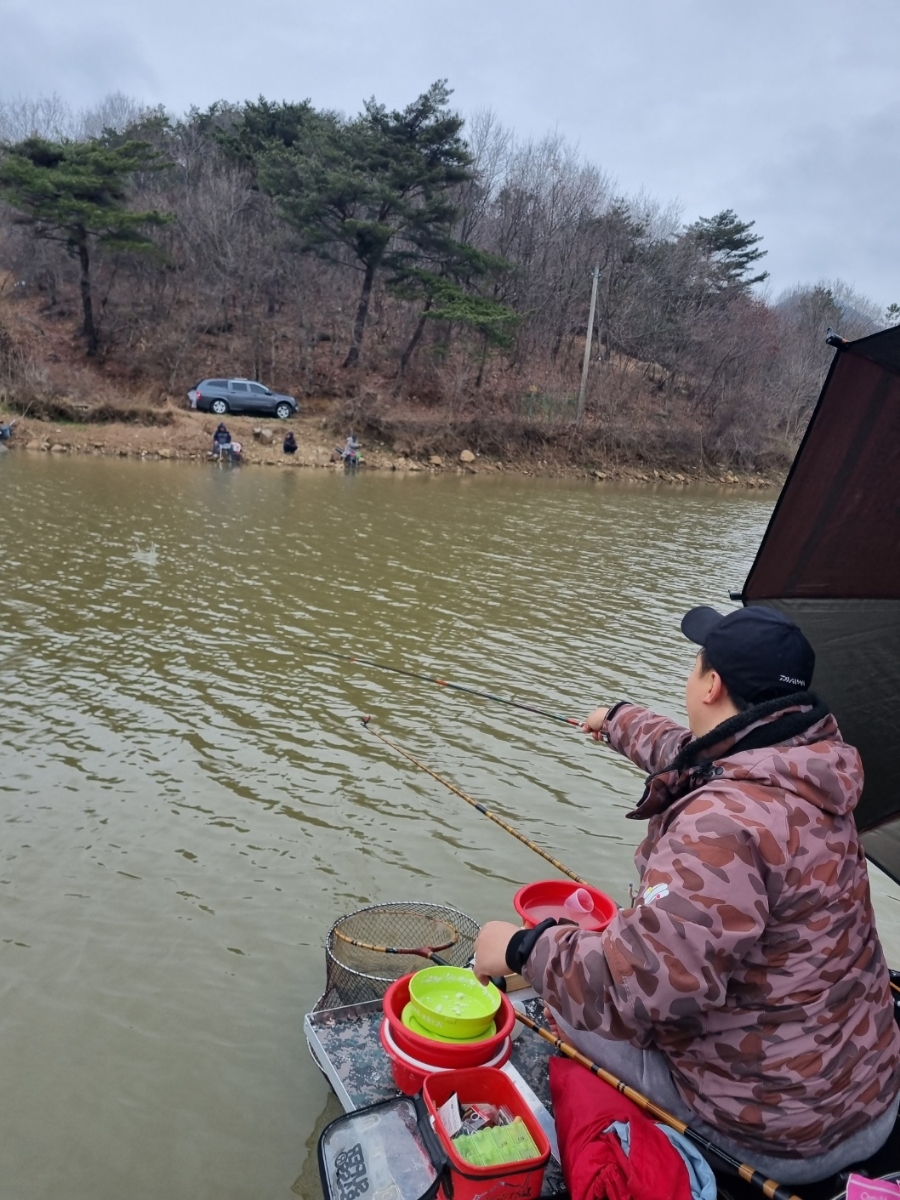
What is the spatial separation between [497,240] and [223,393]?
68.5 feet

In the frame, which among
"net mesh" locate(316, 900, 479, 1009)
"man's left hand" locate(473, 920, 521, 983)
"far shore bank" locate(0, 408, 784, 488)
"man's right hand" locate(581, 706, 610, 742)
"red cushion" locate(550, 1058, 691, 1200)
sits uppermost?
"man's right hand" locate(581, 706, 610, 742)

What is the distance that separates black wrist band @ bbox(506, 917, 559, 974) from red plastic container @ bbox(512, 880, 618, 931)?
119 cm

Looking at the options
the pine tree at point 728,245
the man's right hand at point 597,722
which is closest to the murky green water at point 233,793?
the man's right hand at point 597,722

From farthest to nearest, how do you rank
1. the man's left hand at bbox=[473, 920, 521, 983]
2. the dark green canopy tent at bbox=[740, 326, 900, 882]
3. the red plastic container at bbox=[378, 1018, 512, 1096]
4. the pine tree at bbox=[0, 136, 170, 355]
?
1. the pine tree at bbox=[0, 136, 170, 355]
2. the dark green canopy tent at bbox=[740, 326, 900, 882]
3. the red plastic container at bbox=[378, 1018, 512, 1096]
4. the man's left hand at bbox=[473, 920, 521, 983]

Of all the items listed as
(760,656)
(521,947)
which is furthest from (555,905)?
(760,656)

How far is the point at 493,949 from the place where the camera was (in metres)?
2.46

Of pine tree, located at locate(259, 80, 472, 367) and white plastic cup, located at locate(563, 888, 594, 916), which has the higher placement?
pine tree, located at locate(259, 80, 472, 367)

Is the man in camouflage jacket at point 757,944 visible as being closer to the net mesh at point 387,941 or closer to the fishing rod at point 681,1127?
the fishing rod at point 681,1127

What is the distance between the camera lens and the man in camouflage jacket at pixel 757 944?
1.91 m

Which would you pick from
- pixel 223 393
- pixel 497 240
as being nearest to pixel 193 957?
pixel 223 393

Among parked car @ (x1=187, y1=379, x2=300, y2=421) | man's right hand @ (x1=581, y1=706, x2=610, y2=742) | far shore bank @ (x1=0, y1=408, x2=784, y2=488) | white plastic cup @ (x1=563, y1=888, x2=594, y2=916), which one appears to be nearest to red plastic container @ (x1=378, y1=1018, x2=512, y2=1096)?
white plastic cup @ (x1=563, y1=888, x2=594, y2=916)

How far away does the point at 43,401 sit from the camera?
A: 26641 mm

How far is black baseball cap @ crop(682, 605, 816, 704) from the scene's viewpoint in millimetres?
2154

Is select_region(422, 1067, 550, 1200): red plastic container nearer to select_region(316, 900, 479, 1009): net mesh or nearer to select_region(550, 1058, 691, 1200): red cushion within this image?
select_region(550, 1058, 691, 1200): red cushion
